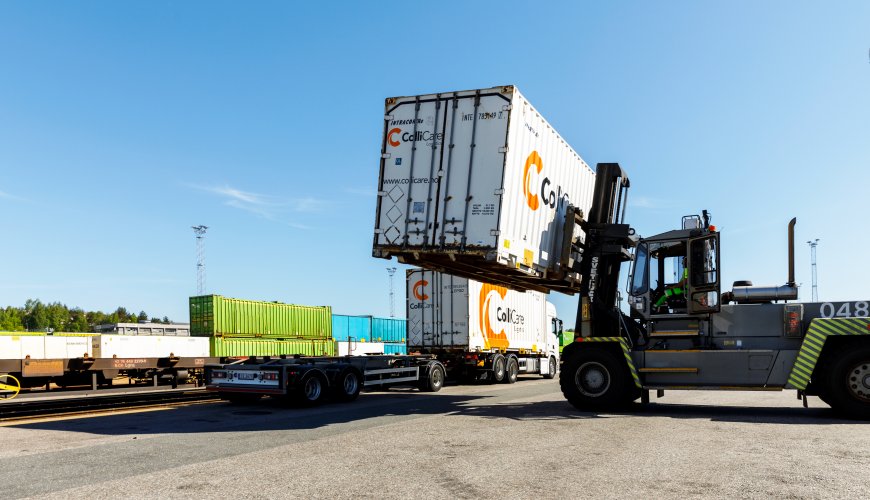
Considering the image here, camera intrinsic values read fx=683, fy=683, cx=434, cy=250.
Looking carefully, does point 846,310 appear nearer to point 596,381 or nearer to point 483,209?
point 596,381

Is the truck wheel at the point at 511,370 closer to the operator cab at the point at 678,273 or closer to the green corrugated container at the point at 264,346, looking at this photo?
the green corrugated container at the point at 264,346

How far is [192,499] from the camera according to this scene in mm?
6137

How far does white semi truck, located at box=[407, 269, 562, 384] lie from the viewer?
73.9 feet

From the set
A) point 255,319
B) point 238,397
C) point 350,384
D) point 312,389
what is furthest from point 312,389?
point 255,319

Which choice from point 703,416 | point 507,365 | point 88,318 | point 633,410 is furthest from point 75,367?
point 88,318

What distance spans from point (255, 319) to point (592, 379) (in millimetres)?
20005

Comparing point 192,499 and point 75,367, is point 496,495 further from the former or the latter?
point 75,367

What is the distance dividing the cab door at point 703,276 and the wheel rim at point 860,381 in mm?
2435


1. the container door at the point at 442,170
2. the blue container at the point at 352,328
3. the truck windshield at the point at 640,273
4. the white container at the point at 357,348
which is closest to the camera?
the container door at the point at 442,170

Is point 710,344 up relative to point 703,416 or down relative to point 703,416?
up

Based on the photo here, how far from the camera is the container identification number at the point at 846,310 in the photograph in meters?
12.2

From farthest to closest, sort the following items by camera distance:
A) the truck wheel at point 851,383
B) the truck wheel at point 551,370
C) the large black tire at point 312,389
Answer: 1. the truck wheel at point 551,370
2. the large black tire at point 312,389
3. the truck wheel at point 851,383

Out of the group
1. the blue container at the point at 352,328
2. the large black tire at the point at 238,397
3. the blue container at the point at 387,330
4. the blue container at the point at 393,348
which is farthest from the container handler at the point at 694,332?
the blue container at the point at 387,330

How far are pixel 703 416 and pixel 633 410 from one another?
149 cm
